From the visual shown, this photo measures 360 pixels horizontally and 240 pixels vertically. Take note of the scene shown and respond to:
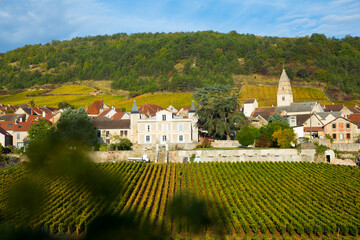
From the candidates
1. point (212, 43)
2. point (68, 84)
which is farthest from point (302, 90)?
point (68, 84)

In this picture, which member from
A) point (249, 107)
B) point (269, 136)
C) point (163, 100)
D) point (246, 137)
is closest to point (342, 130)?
point (269, 136)

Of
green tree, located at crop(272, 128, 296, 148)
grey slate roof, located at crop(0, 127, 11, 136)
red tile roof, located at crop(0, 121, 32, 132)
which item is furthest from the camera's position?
red tile roof, located at crop(0, 121, 32, 132)

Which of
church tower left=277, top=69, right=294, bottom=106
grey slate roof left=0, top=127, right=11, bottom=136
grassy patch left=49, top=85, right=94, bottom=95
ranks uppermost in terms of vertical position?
grassy patch left=49, top=85, right=94, bottom=95

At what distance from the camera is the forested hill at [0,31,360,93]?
12556 centimetres

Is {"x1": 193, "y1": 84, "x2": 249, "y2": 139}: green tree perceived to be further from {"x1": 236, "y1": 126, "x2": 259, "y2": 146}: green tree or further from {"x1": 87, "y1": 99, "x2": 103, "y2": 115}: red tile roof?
{"x1": 87, "y1": 99, "x2": 103, "y2": 115}: red tile roof

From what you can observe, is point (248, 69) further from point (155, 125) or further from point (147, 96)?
point (155, 125)

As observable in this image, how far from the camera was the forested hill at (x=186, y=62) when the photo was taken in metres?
126

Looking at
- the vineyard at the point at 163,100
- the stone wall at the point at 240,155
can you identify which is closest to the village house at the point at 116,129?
the stone wall at the point at 240,155

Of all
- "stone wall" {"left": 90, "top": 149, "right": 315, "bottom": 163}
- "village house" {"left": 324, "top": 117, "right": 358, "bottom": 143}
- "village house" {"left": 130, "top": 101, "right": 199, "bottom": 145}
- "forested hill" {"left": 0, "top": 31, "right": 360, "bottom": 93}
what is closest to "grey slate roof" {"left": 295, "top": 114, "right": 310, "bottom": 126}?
"village house" {"left": 324, "top": 117, "right": 358, "bottom": 143}

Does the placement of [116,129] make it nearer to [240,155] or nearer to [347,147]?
[240,155]

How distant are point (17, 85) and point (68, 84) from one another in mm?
20767

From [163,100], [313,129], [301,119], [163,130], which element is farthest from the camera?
[163,100]

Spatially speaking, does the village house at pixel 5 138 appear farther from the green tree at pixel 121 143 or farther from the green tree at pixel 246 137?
the green tree at pixel 246 137

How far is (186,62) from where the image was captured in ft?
484
